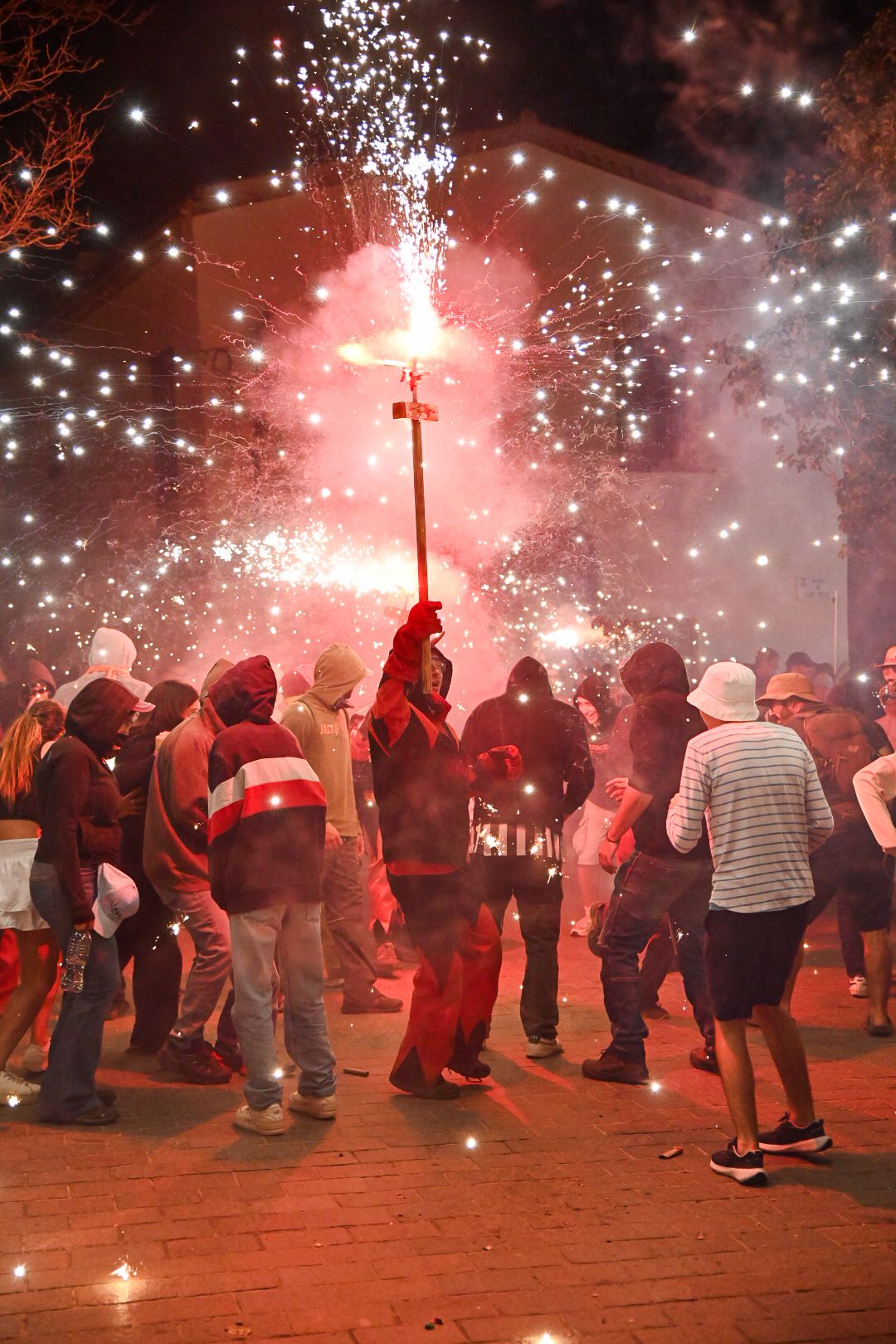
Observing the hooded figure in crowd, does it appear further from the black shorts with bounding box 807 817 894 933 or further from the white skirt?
the black shorts with bounding box 807 817 894 933

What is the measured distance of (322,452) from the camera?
1688 centimetres

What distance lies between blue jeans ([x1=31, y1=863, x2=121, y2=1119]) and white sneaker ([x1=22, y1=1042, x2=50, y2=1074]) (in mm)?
631

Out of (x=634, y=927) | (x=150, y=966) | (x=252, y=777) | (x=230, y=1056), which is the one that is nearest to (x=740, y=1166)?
(x=634, y=927)

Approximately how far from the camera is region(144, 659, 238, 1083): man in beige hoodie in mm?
6141

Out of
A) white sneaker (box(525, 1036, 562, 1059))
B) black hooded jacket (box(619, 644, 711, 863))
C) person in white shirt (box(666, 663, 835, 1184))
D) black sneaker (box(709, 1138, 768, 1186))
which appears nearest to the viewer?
black sneaker (box(709, 1138, 768, 1186))

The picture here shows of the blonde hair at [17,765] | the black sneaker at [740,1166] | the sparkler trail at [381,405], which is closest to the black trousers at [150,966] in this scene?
the blonde hair at [17,765]

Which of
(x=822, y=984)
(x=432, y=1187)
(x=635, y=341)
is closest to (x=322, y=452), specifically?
(x=635, y=341)

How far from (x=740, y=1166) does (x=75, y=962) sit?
275 centimetres

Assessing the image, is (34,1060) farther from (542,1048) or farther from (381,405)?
(381,405)

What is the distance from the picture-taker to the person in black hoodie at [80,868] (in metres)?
5.42

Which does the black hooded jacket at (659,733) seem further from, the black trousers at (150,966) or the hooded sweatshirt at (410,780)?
the black trousers at (150,966)

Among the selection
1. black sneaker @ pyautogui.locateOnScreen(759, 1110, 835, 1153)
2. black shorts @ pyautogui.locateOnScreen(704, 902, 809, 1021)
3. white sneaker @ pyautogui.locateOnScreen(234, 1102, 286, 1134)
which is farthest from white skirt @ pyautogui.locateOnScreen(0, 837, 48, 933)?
black sneaker @ pyautogui.locateOnScreen(759, 1110, 835, 1153)

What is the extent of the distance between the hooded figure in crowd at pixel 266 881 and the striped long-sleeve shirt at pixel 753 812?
1.56 metres

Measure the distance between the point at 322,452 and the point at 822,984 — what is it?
34.9 feet
